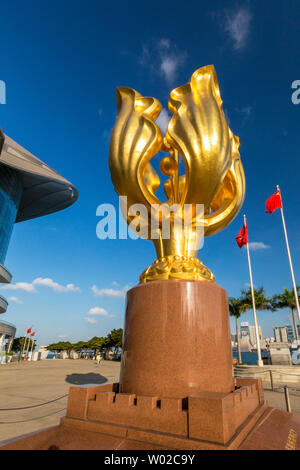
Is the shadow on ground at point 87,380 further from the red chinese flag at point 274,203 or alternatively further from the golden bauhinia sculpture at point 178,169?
the red chinese flag at point 274,203

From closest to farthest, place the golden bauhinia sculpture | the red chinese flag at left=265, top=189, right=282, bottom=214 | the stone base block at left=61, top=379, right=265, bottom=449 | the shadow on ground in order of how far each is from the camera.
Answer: the stone base block at left=61, top=379, right=265, bottom=449, the golden bauhinia sculpture, the shadow on ground, the red chinese flag at left=265, top=189, right=282, bottom=214

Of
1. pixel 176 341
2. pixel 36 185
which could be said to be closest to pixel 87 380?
pixel 176 341

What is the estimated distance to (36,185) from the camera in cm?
4634

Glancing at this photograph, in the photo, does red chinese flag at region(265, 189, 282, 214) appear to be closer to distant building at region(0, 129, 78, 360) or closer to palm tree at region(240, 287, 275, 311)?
palm tree at region(240, 287, 275, 311)

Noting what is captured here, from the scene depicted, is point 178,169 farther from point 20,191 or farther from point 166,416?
point 20,191

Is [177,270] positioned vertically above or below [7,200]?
below

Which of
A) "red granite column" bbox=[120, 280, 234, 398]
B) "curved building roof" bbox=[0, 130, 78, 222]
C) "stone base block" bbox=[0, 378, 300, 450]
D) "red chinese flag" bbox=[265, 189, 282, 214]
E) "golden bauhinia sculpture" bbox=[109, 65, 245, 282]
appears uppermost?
"curved building roof" bbox=[0, 130, 78, 222]

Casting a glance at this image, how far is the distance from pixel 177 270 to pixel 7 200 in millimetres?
42416

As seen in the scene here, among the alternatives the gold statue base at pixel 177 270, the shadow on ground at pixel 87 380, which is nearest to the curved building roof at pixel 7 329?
the shadow on ground at pixel 87 380

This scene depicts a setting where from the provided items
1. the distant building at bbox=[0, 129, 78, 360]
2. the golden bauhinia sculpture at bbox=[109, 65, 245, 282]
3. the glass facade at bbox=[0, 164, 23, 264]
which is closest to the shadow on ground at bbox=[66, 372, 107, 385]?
the golden bauhinia sculpture at bbox=[109, 65, 245, 282]

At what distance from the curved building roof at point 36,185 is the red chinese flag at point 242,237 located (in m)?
33.8

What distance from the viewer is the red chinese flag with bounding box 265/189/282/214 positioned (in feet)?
50.9

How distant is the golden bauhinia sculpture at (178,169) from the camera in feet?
16.3

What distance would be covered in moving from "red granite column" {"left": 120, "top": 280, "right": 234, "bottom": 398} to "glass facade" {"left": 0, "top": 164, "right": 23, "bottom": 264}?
135ft
